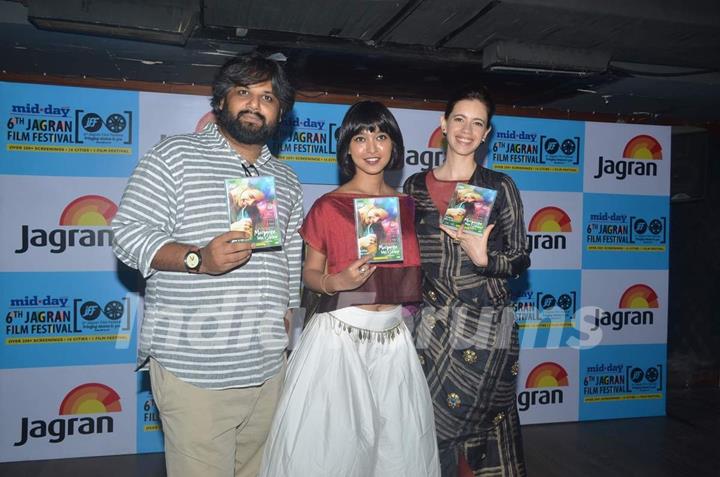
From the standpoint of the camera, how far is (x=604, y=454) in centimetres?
372

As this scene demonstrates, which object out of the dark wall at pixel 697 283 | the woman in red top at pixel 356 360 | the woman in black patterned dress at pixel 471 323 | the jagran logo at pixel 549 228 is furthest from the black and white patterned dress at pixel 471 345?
the dark wall at pixel 697 283

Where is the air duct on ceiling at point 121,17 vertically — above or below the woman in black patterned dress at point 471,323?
above

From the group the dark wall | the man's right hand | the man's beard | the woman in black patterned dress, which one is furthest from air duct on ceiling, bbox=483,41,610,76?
the man's right hand

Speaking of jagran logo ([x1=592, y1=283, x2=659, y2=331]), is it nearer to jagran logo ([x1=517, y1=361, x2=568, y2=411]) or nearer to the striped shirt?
jagran logo ([x1=517, y1=361, x2=568, y2=411])

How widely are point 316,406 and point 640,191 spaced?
3.36 meters

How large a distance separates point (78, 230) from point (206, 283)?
6.45 ft

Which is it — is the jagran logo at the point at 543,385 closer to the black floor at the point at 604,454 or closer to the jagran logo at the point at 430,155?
the black floor at the point at 604,454

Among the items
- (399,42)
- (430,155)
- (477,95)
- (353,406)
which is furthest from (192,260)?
(399,42)

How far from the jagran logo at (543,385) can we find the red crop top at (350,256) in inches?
89.4

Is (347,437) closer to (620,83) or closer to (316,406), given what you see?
(316,406)

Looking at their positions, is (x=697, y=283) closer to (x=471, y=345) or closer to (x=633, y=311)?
(x=633, y=311)

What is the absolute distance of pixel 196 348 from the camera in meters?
1.94

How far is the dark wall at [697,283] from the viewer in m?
5.59

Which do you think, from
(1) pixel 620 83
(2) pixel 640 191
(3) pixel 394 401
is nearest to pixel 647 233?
(2) pixel 640 191
